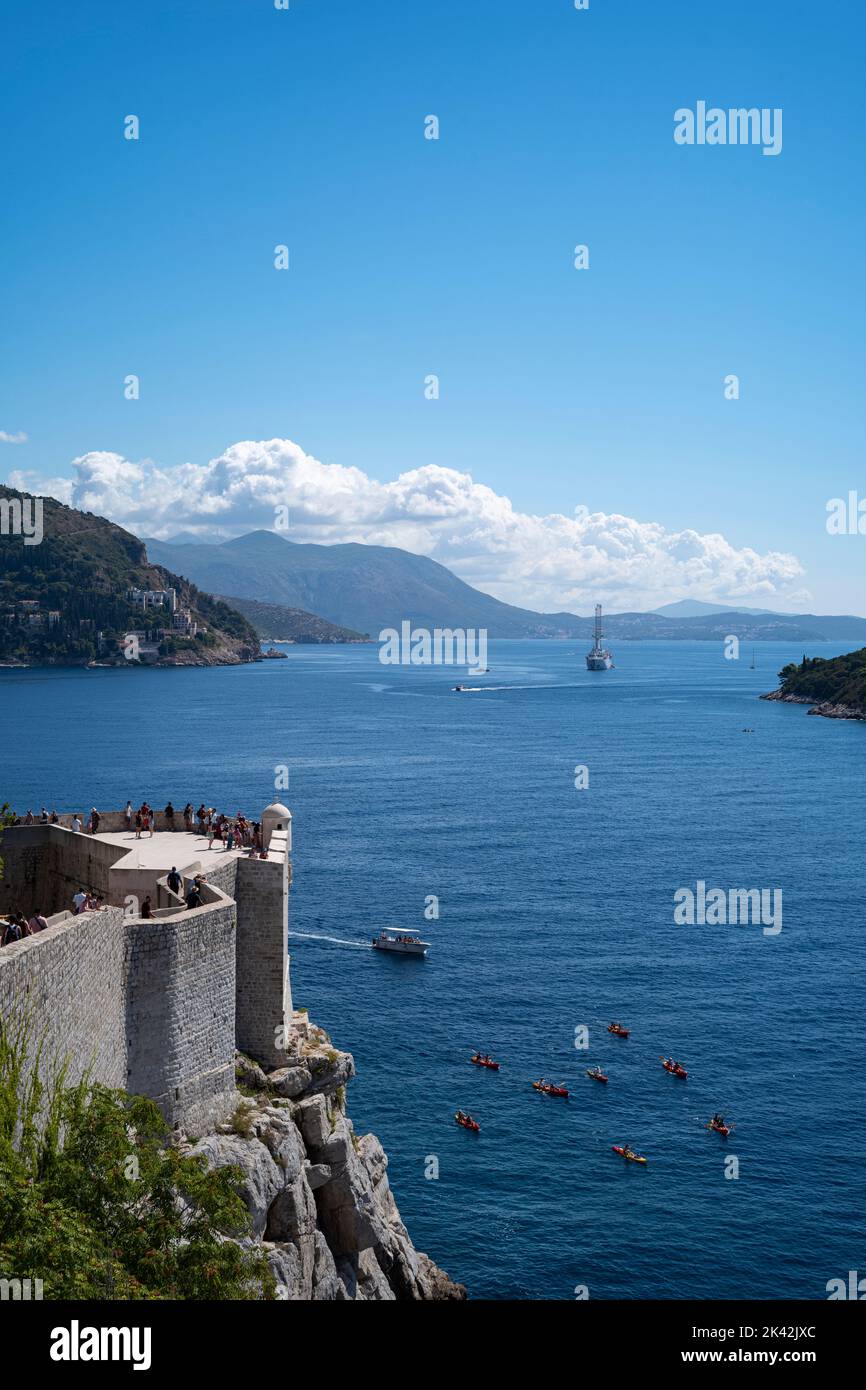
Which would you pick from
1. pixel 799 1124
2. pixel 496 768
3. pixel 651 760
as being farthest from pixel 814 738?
pixel 799 1124

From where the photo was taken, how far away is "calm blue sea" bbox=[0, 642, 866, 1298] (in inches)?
1565

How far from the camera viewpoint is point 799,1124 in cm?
4644

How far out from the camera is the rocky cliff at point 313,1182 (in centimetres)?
2467

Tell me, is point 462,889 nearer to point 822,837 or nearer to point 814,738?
point 822,837

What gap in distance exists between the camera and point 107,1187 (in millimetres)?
16719

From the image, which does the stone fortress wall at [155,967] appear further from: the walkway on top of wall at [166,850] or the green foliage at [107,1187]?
the green foliage at [107,1187]

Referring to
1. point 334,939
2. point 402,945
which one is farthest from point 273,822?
point 334,939

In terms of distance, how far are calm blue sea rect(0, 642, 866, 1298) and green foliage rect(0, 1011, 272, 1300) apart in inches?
808

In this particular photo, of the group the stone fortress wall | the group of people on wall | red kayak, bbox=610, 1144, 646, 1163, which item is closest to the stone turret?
the stone fortress wall

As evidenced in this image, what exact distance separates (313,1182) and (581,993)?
33.8 m

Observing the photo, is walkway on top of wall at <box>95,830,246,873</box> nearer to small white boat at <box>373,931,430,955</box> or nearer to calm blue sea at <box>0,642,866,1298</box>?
calm blue sea at <box>0,642,866,1298</box>

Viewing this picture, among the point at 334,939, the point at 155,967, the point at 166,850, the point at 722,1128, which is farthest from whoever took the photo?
the point at 334,939

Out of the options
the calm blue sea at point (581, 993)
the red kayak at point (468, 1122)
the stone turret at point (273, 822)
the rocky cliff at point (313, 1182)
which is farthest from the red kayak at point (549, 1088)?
the stone turret at point (273, 822)

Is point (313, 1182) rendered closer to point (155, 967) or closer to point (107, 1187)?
point (155, 967)
